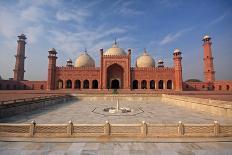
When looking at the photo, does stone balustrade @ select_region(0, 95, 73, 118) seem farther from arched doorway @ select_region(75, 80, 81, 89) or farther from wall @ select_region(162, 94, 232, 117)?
arched doorway @ select_region(75, 80, 81, 89)

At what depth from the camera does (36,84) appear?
29.5m

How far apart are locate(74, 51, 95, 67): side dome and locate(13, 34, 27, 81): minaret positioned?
34.9 feet

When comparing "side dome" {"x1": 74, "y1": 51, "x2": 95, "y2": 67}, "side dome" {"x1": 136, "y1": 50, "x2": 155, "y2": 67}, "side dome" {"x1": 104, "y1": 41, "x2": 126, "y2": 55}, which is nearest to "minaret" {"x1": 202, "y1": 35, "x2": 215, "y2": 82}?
"side dome" {"x1": 136, "y1": 50, "x2": 155, "y2": 67}

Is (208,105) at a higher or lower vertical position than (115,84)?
lower

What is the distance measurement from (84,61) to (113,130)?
1087 inches

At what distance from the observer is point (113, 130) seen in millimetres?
4957

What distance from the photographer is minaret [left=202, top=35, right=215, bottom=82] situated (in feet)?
100

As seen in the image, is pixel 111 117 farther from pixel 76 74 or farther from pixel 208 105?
pixel 76 74

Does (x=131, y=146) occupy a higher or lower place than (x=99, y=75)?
lower

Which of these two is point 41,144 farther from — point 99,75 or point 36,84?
point 36,84

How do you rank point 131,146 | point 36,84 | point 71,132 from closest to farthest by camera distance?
point 131,146 < point 71,132 < point 36,84

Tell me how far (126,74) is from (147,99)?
9299mm

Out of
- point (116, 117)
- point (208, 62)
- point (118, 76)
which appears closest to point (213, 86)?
point (208, 62)

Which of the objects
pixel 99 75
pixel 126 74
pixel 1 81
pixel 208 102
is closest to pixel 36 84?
pixel 1 81
